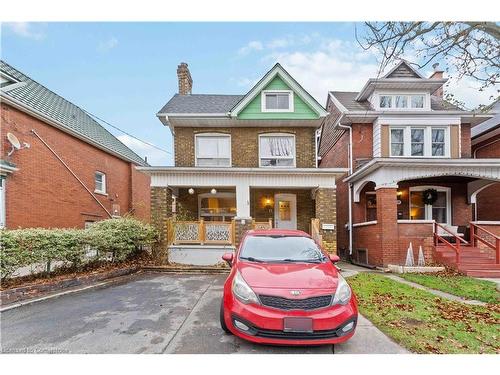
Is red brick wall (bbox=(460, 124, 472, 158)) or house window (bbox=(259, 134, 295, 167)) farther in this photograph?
red brick wall (bbox=(460, 124, 472, 158))

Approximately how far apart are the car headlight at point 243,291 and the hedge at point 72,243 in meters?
5.76

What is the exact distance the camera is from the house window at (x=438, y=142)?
45.5 ft

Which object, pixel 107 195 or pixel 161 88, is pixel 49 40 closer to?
pixel 161 88

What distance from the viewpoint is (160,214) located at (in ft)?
37.7

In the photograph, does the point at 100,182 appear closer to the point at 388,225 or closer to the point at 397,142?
the point at 388,225

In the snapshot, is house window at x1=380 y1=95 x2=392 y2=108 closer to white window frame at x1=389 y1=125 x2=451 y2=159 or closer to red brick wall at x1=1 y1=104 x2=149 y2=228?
white window frame at x1=389 y1=125 x2=451 y2=159

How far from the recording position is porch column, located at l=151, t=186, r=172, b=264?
1124 centimetres

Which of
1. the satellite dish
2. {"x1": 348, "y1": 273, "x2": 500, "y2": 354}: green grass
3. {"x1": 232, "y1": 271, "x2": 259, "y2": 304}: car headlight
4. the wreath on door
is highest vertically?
the satellite dish

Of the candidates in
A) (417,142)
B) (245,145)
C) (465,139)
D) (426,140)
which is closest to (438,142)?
(426,140)

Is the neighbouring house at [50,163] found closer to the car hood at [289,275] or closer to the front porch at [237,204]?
the front porch at [237,204]

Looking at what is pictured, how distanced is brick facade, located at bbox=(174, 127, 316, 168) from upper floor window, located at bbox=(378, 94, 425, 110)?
433 centimetres

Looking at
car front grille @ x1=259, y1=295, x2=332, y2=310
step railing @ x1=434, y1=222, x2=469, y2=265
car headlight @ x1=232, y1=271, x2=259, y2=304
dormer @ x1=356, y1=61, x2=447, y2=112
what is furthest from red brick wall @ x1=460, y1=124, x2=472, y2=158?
car headlight @ x1=232, y1=271, x2=259, y2=304

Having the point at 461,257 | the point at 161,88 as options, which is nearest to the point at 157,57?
the point at 161,88

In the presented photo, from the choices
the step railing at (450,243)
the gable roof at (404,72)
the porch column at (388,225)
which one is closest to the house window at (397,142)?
the gable roof at (404,72)
